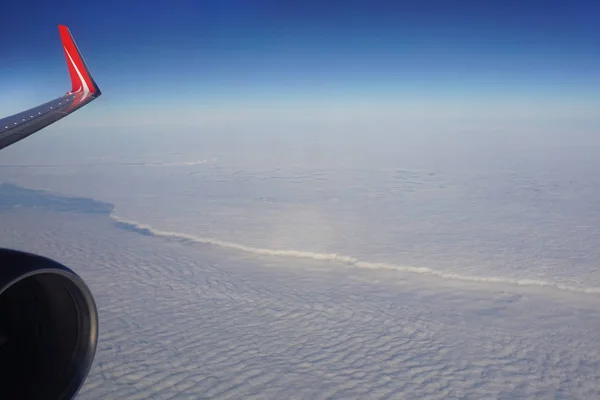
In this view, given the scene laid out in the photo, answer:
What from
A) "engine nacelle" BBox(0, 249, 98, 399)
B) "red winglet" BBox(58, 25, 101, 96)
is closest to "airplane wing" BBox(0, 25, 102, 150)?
"red winglet" BBox(58, 25, 101, 96)

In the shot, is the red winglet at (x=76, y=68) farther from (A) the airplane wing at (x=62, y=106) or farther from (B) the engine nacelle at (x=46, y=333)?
(B) the engine nacelle at (x=46, y=333)

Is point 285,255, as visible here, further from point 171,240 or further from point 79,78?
point 79,78

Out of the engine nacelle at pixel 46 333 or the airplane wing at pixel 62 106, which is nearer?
the engine nacelle at pixel 46 333

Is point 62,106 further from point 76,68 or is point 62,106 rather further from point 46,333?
point 46,333

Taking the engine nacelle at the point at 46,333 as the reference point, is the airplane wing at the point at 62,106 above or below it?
above

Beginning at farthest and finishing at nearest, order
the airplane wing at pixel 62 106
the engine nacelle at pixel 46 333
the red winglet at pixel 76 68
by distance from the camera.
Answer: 1. the red winglet at pixel 76 68
2. the airplane wing at pixel 62 106
3. the engine nacelle at pixel 46 333

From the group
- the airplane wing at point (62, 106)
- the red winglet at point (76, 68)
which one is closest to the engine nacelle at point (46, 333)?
the airplane wing at point (62, 106)

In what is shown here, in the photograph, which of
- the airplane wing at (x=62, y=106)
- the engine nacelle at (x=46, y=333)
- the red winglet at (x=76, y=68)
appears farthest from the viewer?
the red winglet at (x=76, y=68)
